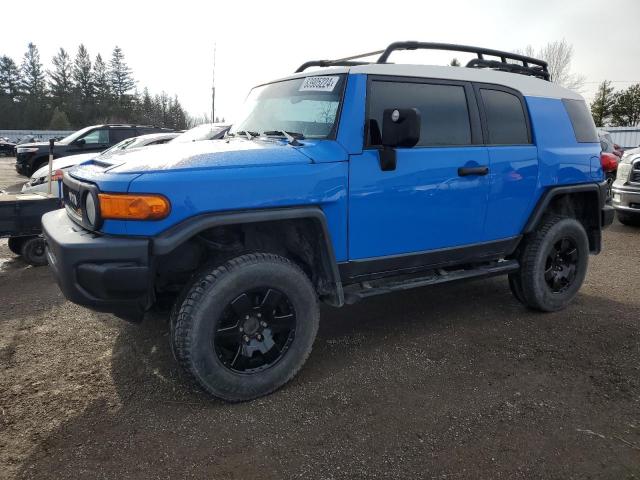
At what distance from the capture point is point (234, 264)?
2.79m

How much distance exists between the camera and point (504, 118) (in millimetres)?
3908

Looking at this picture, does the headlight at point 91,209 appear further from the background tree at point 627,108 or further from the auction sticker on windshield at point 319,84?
the background tree at point 627,108

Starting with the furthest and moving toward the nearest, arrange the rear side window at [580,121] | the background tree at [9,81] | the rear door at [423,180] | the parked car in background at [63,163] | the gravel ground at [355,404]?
1. the background tree at [9,81]
2. the parked car in background at [63,163]
3. the rear side window at [580,121]
4. the rear door at [423,180]
5. the gravel ground at [355,404]

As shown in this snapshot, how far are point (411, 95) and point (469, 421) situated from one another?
7.25ft

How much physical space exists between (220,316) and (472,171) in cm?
213

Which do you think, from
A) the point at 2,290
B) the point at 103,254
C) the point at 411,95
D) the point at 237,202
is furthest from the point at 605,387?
the point at 2,290

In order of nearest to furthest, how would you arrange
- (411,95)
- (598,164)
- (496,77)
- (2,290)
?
(411,95), (496,77), (598,164), (2,290)

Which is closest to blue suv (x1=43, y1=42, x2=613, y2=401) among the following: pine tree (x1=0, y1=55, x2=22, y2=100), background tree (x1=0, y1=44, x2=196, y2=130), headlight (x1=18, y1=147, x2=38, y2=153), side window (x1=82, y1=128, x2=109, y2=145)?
side window (x1=82, y1=128, x2=109, y2=145)

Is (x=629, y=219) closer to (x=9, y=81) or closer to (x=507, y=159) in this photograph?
(x=507, y=159)

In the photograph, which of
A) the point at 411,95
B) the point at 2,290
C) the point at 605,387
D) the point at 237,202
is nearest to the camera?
the point at 237,202

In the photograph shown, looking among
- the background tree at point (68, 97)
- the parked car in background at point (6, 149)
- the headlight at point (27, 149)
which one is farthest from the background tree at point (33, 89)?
the headlight at point (27, 149)

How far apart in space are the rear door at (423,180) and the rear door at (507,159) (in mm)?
113

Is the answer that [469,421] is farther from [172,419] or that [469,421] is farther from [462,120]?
[462,120]

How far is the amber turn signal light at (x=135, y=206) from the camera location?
8.21 feet
